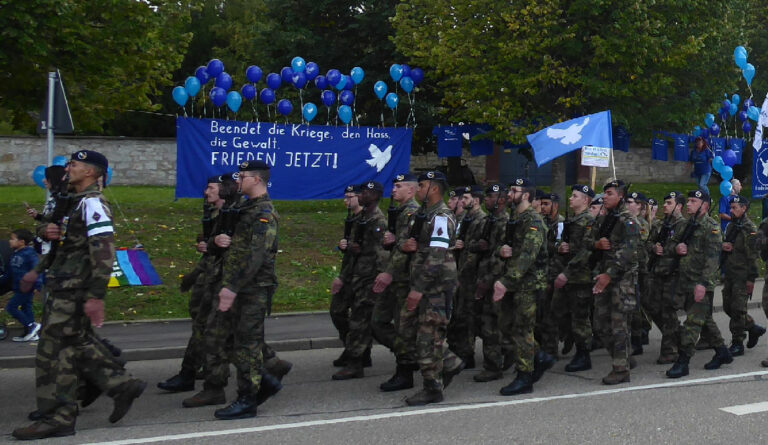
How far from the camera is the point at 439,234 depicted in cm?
728

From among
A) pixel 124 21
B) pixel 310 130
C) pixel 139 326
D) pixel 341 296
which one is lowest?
pixel 139 326

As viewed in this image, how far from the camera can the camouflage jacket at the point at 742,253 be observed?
10.1m

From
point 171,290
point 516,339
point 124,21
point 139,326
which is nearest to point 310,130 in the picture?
point 124,21

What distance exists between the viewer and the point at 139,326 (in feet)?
36.4

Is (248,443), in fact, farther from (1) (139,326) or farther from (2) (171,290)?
(2) (171,290)

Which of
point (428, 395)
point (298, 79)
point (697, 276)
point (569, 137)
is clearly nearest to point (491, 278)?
point (428, 395)

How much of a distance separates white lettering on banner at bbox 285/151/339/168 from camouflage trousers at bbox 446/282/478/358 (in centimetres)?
895

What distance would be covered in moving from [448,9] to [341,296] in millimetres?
14080

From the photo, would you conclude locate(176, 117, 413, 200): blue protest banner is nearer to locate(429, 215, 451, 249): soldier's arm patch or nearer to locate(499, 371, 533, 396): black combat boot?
locate(429, 215, 451, 249): soldier's arm patch

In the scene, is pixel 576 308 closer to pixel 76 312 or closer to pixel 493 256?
pixel 493 256

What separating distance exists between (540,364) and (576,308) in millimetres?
1183

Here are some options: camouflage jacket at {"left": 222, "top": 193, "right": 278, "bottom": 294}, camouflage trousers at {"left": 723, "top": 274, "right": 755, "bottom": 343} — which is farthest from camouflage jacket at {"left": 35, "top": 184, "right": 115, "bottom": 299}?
camouflage trousers at {"left": 723, "top": 274, "right": 755, "bottom": 343}

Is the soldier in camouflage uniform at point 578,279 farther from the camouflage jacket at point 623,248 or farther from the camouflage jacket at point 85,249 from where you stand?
the camouflage jacket at point 85,249

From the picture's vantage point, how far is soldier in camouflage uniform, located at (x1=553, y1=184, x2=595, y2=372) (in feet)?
29.6
